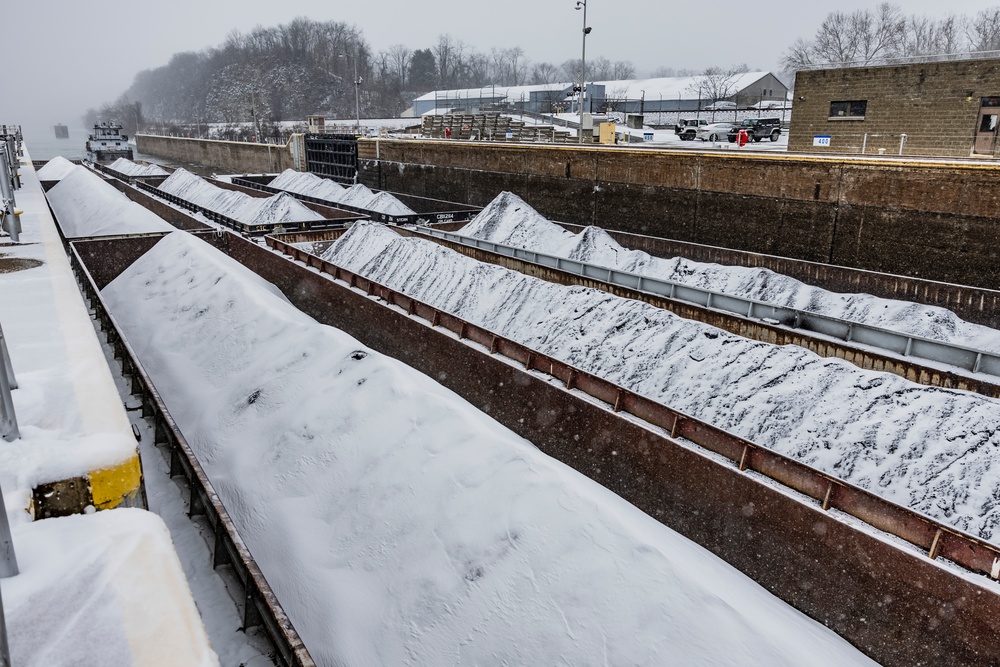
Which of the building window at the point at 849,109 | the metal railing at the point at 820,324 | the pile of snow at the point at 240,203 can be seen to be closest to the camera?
the metal railing at the point at 820,324

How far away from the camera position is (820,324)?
1163cm

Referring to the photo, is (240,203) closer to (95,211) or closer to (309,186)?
(309,186)

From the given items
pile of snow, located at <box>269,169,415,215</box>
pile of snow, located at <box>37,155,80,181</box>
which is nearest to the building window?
pile of snow, located at <box>269,169,415,215</box>

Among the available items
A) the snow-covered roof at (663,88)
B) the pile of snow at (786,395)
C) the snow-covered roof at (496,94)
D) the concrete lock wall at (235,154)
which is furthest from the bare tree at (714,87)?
the pile of snow at (786,395)

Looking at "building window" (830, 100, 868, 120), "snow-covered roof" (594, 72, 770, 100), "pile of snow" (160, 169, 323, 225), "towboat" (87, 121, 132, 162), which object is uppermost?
"snow-covered roof" (594, 72, 770, 100)

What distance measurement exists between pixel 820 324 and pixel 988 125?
55.0 ft

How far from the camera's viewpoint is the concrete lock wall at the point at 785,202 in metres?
14.3

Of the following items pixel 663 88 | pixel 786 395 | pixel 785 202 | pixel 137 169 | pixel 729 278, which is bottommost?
pixel 786 395

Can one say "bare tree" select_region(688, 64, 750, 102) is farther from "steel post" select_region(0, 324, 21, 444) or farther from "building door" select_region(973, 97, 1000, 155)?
"steel post" select_region(0, 324, 21, 444)

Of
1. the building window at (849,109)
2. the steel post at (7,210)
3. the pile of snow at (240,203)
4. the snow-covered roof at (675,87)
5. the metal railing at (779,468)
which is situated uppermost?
the snow-covered roof at (675,87)

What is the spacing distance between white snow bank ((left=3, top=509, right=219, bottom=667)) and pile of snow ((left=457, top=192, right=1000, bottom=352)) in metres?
12.7

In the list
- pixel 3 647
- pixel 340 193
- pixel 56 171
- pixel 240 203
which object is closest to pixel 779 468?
pixel 3 647

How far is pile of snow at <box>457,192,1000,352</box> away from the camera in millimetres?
12898

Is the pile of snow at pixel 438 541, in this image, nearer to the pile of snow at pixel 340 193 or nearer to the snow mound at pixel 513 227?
the snow mound at pixel 513 227
